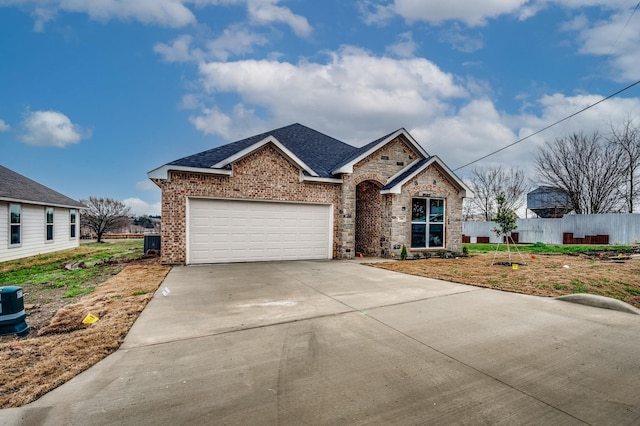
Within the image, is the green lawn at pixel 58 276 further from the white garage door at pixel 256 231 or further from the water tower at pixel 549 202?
the water tower at pixel 549 202

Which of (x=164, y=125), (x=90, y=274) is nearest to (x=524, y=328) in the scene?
(x=90, y=274)

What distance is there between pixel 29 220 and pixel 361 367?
18750mm

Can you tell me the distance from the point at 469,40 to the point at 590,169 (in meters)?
22.5

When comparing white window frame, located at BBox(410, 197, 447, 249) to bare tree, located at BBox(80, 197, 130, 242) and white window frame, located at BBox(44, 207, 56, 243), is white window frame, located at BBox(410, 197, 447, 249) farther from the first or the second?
bare tree, located at BBox(80, 197, 130, 242)

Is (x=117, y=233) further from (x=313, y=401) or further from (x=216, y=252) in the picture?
(x=313, y=401)

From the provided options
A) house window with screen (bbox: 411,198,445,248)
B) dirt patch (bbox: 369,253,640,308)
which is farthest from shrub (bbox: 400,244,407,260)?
dirt patch (bbox: 369,253,640,308)

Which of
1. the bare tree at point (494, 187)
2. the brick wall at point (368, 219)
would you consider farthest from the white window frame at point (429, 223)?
the bare tree at point (494, 187)

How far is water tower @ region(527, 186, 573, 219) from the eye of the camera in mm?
29827

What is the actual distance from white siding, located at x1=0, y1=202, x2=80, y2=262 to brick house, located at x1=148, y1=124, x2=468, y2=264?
8.40 meters

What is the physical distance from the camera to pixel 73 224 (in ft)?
65.8

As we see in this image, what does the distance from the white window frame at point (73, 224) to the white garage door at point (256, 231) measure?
575 inches

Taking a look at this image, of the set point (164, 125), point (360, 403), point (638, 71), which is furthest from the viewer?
point (164, 125)

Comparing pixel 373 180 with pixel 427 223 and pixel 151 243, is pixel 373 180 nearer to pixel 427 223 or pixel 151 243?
pixel 427 223

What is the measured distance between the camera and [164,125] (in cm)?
1695
